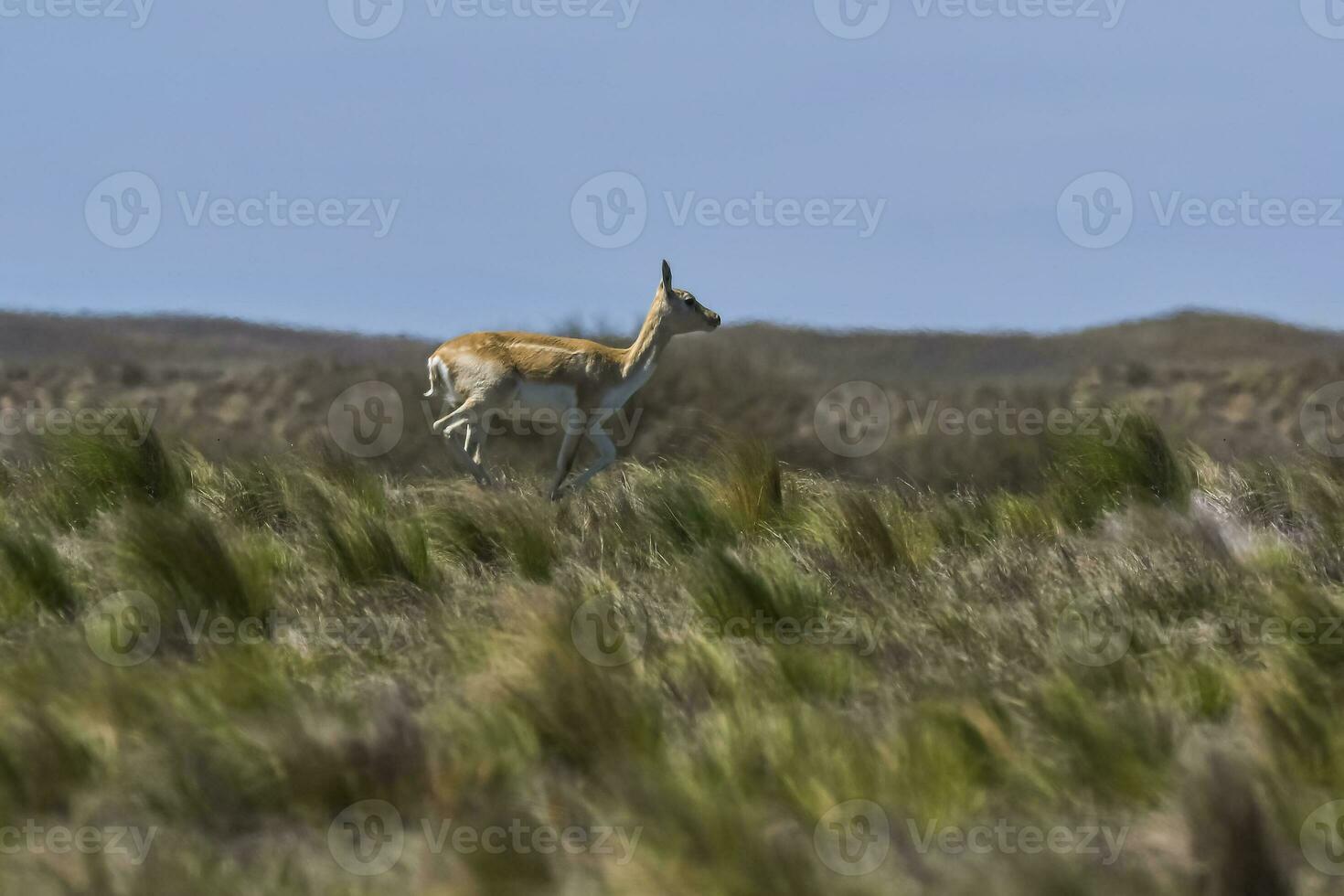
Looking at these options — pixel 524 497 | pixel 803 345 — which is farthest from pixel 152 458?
pixel 803 345

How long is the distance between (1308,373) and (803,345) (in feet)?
115

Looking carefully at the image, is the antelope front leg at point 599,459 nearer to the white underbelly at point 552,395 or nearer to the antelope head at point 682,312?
the white underbelly at point 552,395

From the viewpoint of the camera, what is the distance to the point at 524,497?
1005cm

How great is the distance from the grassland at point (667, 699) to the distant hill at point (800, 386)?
119 inches

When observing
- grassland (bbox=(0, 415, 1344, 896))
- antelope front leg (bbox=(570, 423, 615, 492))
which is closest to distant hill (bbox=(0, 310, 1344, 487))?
antelope front leg (bbox=(570, 423, 615, 492))

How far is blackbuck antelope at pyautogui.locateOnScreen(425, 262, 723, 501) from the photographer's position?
12.6 m

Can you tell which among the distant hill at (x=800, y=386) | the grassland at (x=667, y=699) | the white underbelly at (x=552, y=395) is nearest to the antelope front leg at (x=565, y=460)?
the white underbelly at (x=552, y=395)

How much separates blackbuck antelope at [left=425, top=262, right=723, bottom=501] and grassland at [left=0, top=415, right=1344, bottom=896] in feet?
8.06

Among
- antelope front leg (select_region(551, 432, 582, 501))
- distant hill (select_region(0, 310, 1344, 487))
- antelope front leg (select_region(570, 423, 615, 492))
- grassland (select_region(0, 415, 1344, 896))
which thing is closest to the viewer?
grassland (select_region(0, 415, 1344, 896))

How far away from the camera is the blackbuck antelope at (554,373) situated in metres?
12.6

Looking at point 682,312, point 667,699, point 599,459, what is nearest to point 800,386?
point 682,312

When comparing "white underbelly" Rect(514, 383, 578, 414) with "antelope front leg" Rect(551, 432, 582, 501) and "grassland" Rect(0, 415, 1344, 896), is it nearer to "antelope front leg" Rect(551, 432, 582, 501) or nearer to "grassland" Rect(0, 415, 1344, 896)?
"antelope front leg" Rect(551, 432, 582, 501)

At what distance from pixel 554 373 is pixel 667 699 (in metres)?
6.72

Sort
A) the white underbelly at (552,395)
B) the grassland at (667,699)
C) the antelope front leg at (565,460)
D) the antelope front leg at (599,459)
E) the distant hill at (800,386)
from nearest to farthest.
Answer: the grassland at (667,699)
the antelope front leg at (565,460)
the antelope front leg at (599,459)
the white underbelly at (552,395)
the distant hill at (800,386)
